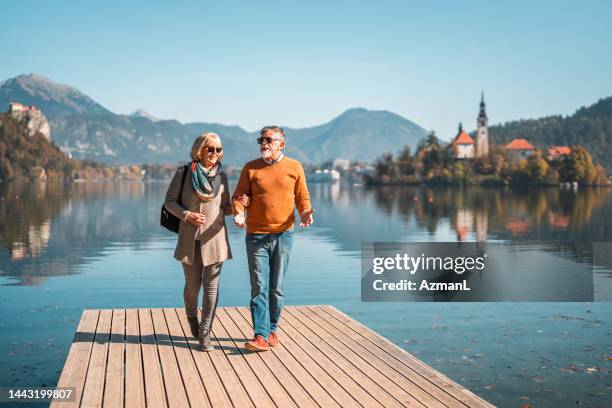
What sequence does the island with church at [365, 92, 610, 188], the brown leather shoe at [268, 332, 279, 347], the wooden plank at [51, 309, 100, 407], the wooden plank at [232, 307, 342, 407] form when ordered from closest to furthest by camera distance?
the wooden plank at [232, 307, 342, 407] < the wooden plank at [51, 309, 100, 407] < the brown leather shoe at [268, 332, 279, 347] < the island with church at [365, 92, 610, 188]

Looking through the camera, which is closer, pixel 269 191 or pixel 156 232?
pixel 269 191

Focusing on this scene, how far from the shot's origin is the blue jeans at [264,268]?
8.74m

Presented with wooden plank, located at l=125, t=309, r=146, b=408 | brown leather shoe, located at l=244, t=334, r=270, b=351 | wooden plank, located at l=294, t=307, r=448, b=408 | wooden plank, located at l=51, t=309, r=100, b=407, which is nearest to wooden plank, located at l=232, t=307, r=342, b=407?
brown leather shoe, located at l=244, t=334, r=270, b=351

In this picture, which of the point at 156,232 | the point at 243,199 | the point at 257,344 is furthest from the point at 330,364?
the point at 156,232

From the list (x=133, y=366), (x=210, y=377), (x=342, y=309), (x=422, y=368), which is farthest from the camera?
(x=342, y=309)

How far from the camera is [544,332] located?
43.6ft

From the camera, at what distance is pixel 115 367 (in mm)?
8031

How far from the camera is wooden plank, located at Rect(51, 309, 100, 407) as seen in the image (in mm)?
7418

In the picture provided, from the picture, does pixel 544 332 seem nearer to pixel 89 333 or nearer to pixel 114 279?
pixel 89 333

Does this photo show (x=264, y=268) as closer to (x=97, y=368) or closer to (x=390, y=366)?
Result: (x=390, y=366)

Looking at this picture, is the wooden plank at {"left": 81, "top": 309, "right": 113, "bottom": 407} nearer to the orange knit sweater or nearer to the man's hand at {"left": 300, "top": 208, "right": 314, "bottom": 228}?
the orange knit sweater

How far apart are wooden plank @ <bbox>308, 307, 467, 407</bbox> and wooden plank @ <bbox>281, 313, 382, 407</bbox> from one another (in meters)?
0.39

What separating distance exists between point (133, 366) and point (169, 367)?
40cm

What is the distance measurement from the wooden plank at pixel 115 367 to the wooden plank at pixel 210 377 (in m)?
0.80
